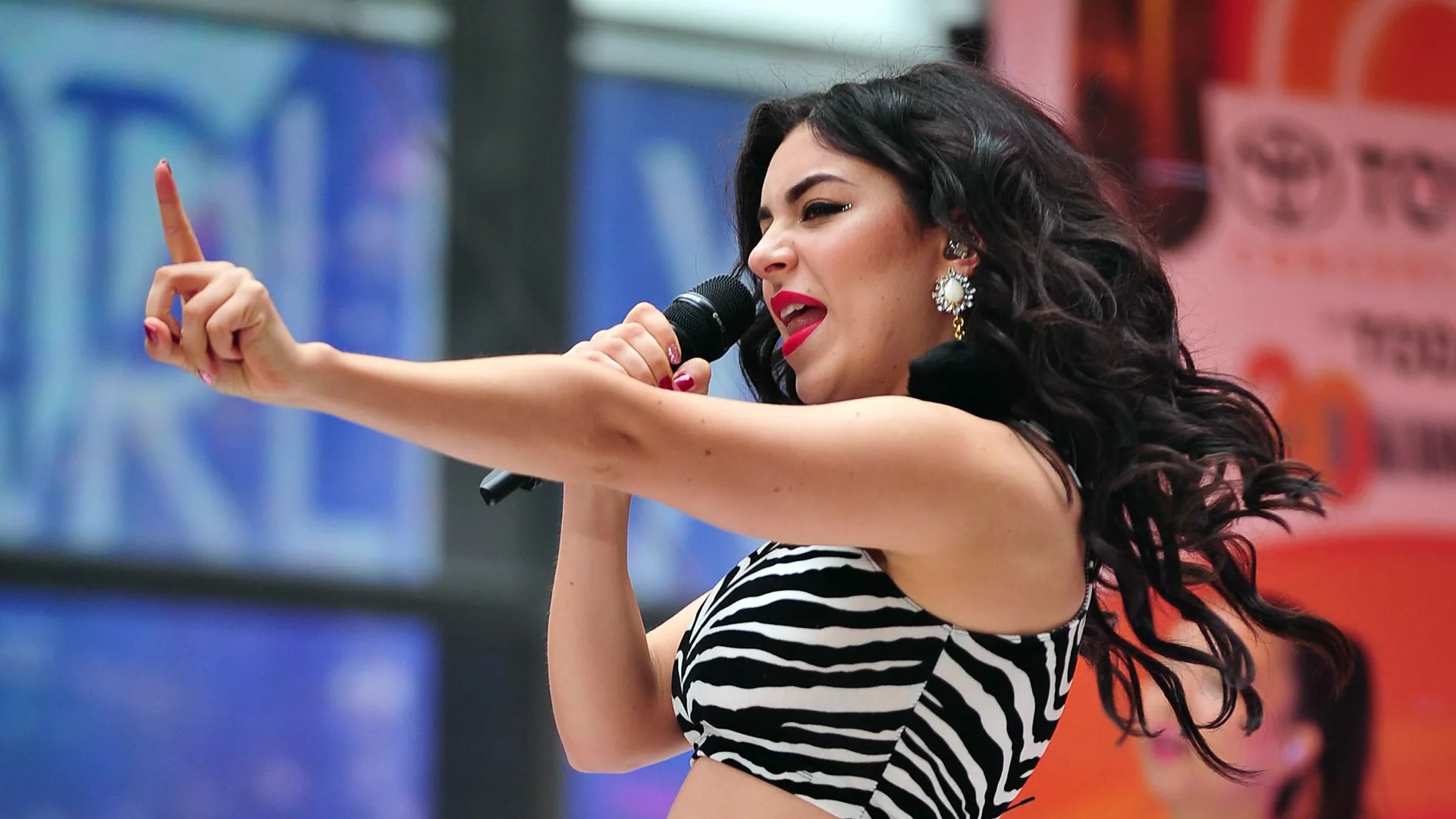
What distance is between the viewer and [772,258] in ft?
5.16

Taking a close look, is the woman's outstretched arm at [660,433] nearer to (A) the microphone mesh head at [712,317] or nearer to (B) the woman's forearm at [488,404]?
Result: (B) the woman's forearm at [488,404]

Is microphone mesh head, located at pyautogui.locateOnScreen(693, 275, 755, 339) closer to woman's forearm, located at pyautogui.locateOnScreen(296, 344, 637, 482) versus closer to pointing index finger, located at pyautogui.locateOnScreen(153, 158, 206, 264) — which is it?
woman's forearm, located at pyautogui.locateOnScreen(296, 344, 637, 482)

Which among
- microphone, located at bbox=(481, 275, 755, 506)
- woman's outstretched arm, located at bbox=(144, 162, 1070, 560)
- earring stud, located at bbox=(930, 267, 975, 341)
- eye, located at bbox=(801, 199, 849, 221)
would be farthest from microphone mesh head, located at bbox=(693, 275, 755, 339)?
woman's outstretched arm, located at bbox=(144, 162, 1070, 560)

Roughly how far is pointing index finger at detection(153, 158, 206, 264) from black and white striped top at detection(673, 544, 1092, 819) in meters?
0.56

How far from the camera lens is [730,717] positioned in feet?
4.71

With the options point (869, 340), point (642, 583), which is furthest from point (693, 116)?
point (869, 340)

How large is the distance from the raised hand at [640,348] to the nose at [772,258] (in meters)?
0.17

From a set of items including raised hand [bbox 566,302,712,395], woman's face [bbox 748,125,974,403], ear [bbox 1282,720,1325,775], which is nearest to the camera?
raised hand [bbox 566,302,712,395]

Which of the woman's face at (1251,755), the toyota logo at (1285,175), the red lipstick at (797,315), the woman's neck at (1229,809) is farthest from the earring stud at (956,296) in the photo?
the toyota logo at (1285,175)

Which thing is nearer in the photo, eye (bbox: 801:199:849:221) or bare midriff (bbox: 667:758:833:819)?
bare midriff (bbox: 667:758:833:819)

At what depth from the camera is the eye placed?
5.17ft

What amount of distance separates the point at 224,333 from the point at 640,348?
36 centimetres

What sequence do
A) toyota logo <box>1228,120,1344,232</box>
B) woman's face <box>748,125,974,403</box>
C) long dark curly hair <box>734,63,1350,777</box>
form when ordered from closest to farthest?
1. long dark curly hair <box>734,63,1350,777</box>
2. woman's face <box>748,125,974,403</box>
3. toyota logo <box>1228,120,1344,232</box>

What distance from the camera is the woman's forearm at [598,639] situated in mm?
1619
